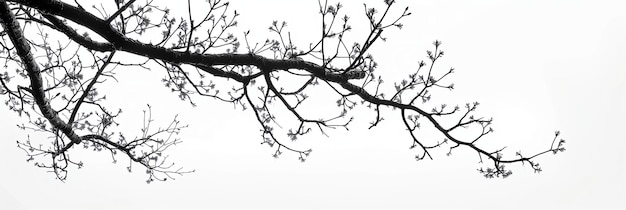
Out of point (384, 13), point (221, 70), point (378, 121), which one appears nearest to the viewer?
point (384, 13)

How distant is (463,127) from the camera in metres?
4.66

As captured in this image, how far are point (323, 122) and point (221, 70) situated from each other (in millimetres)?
1217

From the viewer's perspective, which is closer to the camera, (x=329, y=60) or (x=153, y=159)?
(x=329, y=60)

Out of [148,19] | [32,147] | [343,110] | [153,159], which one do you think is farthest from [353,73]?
[32,147]

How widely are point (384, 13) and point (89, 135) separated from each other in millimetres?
3919

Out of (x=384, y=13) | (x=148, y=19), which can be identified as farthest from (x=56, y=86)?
(x=384, y=13)

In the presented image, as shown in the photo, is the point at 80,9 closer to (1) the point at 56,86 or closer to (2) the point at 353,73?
(1) the point at 56,86

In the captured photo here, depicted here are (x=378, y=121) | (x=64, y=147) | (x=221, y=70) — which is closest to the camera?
(x=221, y=70)

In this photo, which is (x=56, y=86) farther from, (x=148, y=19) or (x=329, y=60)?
(x=329, y=60)

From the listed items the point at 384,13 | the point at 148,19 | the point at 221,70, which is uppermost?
the point at 148,19

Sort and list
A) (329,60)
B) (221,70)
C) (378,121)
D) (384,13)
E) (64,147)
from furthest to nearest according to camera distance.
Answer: (64,147) < (378,121) < (221,70) < (329,60) < (384,13)

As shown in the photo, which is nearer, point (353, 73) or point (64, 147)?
point (353, 73)

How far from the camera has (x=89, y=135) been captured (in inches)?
217

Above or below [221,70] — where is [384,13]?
below
